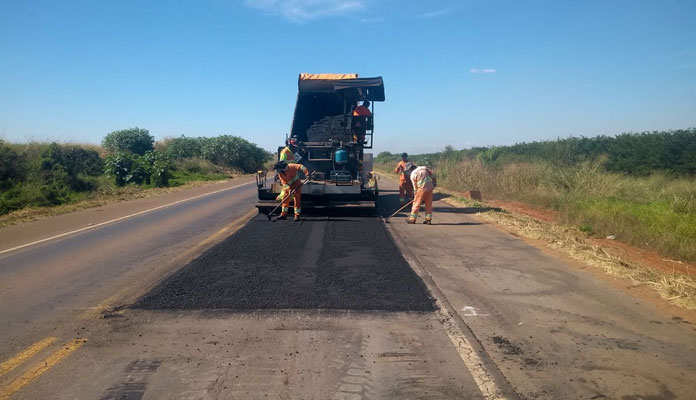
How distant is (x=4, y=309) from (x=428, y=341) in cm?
462

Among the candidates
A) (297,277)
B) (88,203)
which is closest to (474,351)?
(297,277)

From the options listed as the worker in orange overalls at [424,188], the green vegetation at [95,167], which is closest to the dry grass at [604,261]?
the worker in orange overalls at [424,188]

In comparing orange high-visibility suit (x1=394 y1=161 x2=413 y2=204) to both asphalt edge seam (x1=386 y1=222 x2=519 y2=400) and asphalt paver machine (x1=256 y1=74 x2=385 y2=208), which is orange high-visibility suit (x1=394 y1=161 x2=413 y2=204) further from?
asphalt edge seam (x1=386 y1=222 x2=519 y2=400)

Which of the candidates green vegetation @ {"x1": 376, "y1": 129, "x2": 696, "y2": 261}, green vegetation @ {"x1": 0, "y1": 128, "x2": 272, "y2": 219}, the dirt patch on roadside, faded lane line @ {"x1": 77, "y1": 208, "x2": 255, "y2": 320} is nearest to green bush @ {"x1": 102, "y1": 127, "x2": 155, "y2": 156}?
green vegetation @ {"x1": 0, "y1": 128, "x2": 272, "y2": 219}

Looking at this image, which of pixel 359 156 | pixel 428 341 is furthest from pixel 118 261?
pixel 359 156

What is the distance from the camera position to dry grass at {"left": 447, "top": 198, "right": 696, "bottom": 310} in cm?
604

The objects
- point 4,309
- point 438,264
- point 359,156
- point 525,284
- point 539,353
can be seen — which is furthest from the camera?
point 359,156

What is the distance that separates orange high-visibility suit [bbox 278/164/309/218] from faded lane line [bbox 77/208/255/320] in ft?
3.87

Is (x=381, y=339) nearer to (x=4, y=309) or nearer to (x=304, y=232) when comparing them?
(x=4, y=309)

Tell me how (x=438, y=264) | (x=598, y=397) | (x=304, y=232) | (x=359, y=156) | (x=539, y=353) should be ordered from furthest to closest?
(x=359, y=156) → (x=304, y=232) → (x=438, y=264) → (x=539, y=353) → (x=598, y=397)

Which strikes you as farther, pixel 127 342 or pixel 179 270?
pixel 179 270

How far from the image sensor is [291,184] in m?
11.6

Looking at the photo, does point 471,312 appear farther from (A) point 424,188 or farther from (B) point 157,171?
(B) point 157,171

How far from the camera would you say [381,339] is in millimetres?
4434
